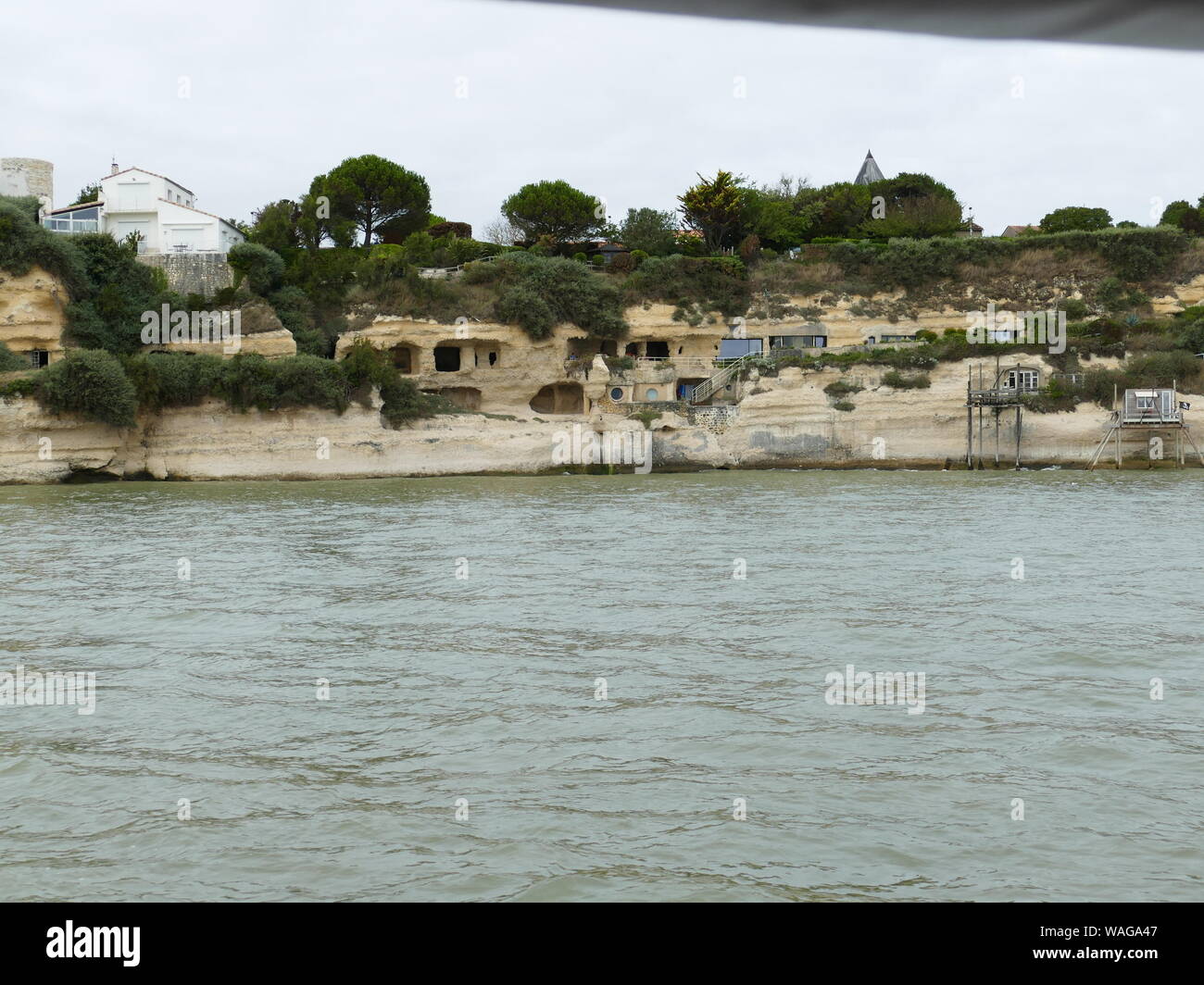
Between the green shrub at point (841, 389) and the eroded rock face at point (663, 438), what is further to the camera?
the green shrub at point (841, 389)

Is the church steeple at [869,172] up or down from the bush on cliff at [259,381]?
up

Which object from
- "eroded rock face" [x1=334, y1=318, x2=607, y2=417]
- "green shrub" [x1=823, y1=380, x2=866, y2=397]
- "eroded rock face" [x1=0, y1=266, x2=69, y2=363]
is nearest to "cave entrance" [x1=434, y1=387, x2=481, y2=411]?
"eroded rock face" [x1=334, y1=318, x2=607, y2=417]

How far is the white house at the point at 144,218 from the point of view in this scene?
48812 millimetres

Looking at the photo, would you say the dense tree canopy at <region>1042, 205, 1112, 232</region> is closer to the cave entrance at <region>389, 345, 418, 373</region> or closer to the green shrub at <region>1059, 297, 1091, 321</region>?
the green shrub at <region>1059, 297, 1091, 321</region>

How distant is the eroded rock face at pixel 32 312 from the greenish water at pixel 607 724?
73.9ft

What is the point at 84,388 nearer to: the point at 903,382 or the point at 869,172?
the point at 903,382

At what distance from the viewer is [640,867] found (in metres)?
6.53

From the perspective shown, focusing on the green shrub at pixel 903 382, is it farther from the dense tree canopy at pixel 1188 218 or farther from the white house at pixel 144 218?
the white house at pixel 144 218

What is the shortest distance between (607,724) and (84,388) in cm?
3163

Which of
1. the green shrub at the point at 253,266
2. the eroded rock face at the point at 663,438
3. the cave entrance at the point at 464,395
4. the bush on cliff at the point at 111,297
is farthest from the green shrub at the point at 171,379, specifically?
the cave entrance at the point at 464,395

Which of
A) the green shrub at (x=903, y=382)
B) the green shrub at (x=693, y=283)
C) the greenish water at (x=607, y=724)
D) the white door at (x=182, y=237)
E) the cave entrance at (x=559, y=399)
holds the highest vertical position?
the white door at (x=182, y=237)

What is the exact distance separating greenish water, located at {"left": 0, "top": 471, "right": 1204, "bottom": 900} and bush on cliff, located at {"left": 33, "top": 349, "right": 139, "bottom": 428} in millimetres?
17269
